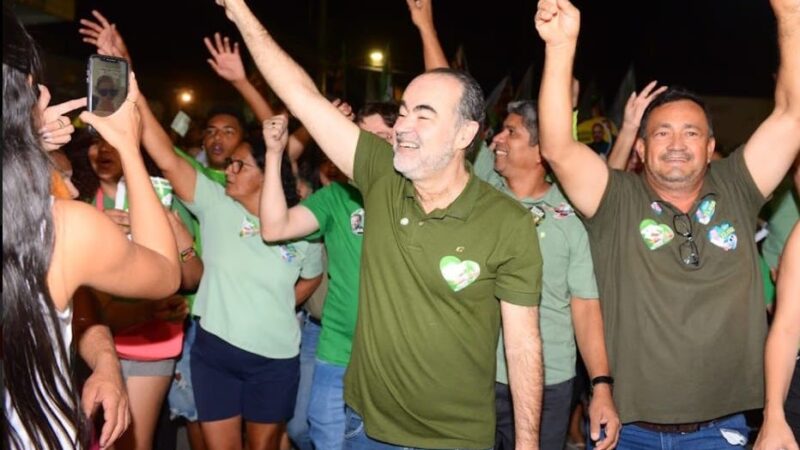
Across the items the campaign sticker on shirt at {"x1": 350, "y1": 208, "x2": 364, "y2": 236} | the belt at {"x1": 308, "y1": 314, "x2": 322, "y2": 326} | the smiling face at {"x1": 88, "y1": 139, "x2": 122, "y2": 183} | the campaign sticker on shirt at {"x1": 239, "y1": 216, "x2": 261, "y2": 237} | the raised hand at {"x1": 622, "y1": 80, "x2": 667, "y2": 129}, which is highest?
the raised hand at {"x1": 622, "y1": 80, "x2": 667, "y2": 129}

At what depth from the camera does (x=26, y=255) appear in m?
1.74

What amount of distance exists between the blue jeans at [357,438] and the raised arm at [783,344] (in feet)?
4.82

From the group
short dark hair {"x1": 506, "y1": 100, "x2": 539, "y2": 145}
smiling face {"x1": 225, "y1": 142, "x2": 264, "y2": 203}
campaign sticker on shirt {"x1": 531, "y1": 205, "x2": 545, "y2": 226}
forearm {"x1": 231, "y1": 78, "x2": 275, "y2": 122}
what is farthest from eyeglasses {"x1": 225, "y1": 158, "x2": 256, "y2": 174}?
campaign sticker on shirt {"x1": 531, "y1": 205, "x2": 545, "y2": 226}

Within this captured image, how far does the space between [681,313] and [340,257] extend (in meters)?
1.76

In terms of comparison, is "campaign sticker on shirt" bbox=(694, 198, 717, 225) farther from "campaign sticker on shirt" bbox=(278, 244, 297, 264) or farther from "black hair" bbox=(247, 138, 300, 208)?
"black hair" bbox=(247, 138, 300, 208)

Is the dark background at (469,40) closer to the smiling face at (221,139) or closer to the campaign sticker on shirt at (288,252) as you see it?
the smiling face at (221,139)

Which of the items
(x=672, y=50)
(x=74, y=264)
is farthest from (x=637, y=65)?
(x=74, y=264)

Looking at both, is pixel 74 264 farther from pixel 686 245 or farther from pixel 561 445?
pixel 561 445

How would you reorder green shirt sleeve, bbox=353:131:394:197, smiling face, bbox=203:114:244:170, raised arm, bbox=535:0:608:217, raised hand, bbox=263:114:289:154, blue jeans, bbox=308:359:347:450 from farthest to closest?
smiling face, bbox=203:114:244:170 → blue jeans, bbox=308:359:347:450 → raised hand, bbox=263:114:289:154 → green shirt sleeve, bbox=353:131:394:197 → raised arm, bbox=535:0:608:217

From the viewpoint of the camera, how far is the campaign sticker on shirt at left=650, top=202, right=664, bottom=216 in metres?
3.51

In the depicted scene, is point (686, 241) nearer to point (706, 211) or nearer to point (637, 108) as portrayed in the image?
point (706, 211)

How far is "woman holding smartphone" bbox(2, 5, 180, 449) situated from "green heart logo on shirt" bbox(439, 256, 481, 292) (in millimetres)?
1224

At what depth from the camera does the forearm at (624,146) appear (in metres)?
4.59

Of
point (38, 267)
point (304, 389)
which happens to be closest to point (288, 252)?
point (304, 389)
